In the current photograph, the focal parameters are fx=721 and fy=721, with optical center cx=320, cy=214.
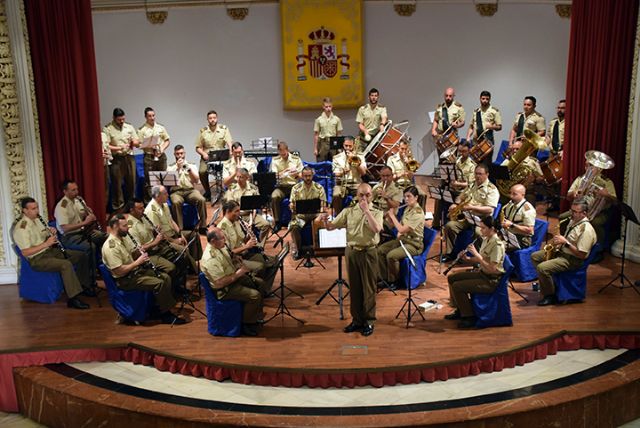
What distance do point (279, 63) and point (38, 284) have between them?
7.57m

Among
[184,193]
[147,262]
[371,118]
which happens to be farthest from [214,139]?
[147,262]

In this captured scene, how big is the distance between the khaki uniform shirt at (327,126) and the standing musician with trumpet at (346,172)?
6.91 feet

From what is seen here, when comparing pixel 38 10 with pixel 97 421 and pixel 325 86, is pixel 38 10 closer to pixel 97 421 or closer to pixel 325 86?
pixel 97 421

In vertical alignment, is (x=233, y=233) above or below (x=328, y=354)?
above

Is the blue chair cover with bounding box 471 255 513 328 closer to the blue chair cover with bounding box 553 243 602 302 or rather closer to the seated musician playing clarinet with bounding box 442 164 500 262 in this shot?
the blue chair cover with bounding box 553 243 602 302

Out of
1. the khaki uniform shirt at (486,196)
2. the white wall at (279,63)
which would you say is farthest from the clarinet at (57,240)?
the white wall at (279,63)

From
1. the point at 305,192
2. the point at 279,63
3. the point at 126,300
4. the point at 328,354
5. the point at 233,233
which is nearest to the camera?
the point at 328,354

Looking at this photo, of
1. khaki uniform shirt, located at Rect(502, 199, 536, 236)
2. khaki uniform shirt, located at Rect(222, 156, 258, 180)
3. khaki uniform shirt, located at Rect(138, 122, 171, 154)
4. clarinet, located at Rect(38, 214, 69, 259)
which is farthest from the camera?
khaki uniform shirt, located at Rect(138, 122, 171, 154)

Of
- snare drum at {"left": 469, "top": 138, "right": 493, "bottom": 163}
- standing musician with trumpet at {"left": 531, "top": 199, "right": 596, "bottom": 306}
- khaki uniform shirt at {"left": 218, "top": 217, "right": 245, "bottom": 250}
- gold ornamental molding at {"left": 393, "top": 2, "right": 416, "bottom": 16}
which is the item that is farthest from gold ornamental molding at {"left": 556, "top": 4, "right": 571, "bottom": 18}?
khaki uniform shirt at {"left": 218, "top": 217, "right": 245, "bottom": 250}

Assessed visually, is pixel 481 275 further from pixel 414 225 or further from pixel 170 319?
pixel 170 319

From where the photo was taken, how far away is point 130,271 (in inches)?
319

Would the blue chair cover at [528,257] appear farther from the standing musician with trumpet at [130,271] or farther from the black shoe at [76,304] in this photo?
the black shoe at [76,304]

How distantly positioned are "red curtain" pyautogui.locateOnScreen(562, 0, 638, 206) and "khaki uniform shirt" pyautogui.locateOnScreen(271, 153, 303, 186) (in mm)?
4156

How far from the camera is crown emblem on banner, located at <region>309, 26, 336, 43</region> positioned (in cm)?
1455
